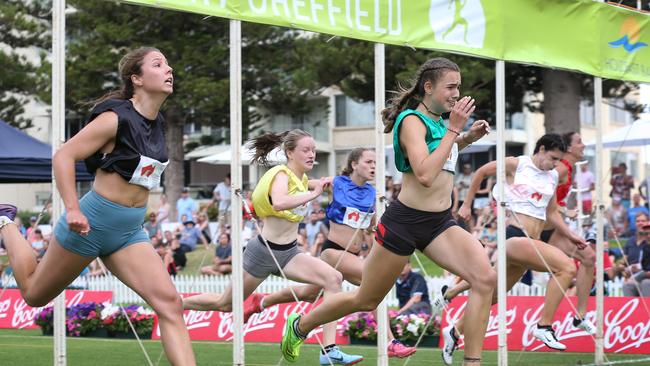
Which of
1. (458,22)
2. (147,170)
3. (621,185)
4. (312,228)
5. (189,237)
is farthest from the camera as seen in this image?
(189,237)

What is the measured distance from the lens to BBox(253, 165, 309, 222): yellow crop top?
9.40 metres

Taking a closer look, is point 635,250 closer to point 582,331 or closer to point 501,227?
point 582,331

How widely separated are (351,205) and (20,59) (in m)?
24.1

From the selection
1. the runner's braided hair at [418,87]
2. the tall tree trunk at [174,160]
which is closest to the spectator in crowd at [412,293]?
the runner's braided hair at [418,87]

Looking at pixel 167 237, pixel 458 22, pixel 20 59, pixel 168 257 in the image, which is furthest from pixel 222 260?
pixel 20 59

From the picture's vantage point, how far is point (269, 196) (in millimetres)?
9367

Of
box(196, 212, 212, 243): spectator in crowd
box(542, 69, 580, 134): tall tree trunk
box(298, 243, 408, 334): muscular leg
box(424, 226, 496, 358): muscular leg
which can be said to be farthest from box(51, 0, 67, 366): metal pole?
box(196, 212, 212, 243): spectator in crowd

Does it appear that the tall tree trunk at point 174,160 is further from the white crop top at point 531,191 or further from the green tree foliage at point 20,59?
the white crop top at point 531,191

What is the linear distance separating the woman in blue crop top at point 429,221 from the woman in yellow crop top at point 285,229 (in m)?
1.68

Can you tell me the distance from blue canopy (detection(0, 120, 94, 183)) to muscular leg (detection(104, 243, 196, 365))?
881 centimetres

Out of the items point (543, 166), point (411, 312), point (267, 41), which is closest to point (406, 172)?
point (543, 166)

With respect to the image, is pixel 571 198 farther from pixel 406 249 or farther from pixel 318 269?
pixel 406 249

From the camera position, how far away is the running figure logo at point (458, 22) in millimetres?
9703

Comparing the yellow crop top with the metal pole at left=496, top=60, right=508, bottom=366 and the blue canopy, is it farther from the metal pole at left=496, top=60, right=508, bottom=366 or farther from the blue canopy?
the blue canopy
